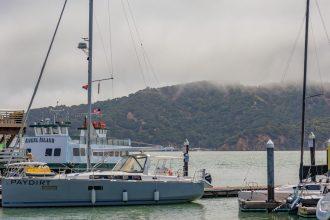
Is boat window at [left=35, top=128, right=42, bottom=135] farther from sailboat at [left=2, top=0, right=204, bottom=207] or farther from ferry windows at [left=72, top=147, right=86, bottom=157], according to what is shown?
sailboat at [left=2, top=0, right=204, bottom=207]

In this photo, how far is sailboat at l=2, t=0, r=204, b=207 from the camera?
39.4 meters

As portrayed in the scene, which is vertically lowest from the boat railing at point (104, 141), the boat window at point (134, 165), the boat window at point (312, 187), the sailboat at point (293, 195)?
the sailboat at point (293, 195)

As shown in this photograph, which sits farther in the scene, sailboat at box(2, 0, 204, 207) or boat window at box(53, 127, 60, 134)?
boat window at box(53, 127, 60, 134)

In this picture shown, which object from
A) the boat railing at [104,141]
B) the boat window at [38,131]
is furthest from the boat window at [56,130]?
the boat railing at [104,141]

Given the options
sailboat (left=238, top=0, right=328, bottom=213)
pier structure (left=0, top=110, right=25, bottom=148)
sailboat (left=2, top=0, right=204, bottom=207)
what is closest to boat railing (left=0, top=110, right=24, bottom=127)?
pier structure (left=0, top=110, right=25, bottom=148)

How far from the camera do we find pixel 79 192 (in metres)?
39.7

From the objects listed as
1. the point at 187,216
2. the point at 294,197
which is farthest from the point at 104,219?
the point at 294,197

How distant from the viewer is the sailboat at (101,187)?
39.4 meters

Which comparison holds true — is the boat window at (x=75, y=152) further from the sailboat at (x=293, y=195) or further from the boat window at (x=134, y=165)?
the sailboat at (x=293, y=195)

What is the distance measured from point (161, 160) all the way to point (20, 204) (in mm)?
9831

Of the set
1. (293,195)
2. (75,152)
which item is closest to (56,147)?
(75,152)

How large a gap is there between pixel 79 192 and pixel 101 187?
138cm

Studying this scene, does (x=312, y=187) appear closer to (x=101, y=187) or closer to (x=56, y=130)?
(x=101, y=187)

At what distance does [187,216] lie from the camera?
38.2 meters
